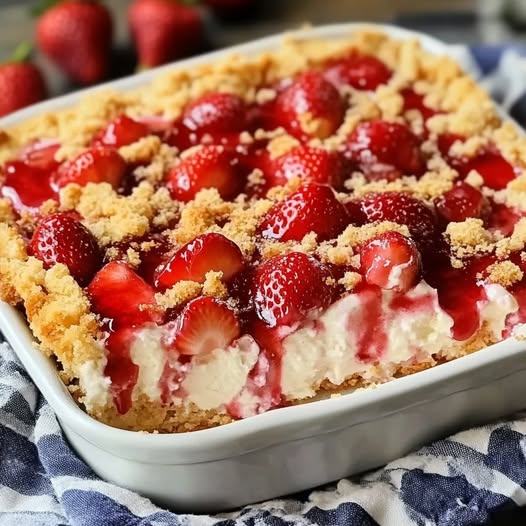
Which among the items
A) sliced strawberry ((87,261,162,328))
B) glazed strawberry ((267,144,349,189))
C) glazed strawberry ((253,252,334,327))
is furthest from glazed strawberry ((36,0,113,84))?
glazed strawberry ((253,252,334,327))

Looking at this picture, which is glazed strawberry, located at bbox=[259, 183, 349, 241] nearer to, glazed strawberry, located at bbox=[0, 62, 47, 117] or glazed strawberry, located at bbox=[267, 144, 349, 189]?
glazed strawberry, located at bbox=[267, 144, 349, 189]

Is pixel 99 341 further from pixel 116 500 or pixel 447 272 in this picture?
pixel 447 272

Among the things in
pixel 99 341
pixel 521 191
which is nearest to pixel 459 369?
pixel 521 191

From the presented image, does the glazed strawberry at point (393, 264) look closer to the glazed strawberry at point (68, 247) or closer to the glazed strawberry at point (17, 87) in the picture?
the glazed strawberry at point (68, 247)

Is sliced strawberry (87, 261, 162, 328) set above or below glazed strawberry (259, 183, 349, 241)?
below

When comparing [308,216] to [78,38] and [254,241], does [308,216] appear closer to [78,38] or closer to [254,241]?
[254,241]
